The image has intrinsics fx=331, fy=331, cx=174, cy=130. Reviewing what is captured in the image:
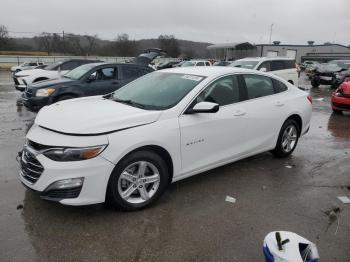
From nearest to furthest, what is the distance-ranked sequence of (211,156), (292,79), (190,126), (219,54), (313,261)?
(313,261)
(190,126)
(211,156)
(292,79)
(219,54)

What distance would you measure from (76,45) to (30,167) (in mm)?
70945

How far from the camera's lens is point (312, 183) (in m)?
4.83

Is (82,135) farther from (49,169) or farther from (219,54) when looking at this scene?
(219,54)

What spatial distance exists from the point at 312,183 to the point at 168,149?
92.9 inches

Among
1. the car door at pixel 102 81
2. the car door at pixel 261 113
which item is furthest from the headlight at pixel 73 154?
the car door at pixel 102 81

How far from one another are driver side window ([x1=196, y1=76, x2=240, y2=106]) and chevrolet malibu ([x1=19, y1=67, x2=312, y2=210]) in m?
0.01

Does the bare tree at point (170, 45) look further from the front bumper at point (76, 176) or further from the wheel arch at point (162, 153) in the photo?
the front bumper at point (76, 176)

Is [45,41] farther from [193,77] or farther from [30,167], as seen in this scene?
[30,167]

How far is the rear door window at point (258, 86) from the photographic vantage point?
5.04m

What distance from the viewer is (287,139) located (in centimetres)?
578

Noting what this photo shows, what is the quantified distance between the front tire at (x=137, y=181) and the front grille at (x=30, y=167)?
0.74 m

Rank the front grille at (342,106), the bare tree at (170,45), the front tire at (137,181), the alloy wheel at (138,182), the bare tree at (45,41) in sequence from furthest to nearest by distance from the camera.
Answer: the bare tree at (170,45)
the bare tree at (45,41)
the front grille at (342,106)
the alloy wheel at (138,182)
the front tire at (137,181)

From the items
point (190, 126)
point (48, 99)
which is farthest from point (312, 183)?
point (48, 99)

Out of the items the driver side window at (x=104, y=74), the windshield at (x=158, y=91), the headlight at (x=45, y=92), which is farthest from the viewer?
the driver side window at (x=104, y=74)
